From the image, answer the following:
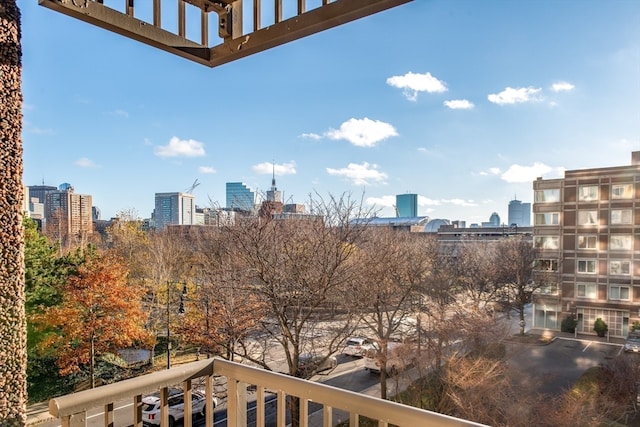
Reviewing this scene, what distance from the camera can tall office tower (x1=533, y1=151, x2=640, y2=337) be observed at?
4395 mm

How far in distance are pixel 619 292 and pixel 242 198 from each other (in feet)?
15.5

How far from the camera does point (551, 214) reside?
205 inches

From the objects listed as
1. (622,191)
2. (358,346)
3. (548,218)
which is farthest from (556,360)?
(358,346)

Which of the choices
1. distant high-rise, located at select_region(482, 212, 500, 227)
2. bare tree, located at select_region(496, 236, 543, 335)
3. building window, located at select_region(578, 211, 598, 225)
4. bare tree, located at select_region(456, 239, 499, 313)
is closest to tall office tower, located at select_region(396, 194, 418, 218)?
bare tree, located at select_region(456, 239, 499, 313)

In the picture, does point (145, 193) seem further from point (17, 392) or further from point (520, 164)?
point (520, 164)

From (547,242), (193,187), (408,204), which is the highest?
(193,187)

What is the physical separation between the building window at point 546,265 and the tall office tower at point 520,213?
53 centimetres

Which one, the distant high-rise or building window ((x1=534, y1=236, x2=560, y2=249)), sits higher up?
the distant high-rise

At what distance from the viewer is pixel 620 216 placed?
449 cm

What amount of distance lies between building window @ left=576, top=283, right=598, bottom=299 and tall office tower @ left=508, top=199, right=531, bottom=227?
40.3 inches

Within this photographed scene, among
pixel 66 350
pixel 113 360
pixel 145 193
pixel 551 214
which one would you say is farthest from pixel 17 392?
pixel 551 214

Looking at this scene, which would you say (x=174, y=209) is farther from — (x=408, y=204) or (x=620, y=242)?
(x=620, y=242)

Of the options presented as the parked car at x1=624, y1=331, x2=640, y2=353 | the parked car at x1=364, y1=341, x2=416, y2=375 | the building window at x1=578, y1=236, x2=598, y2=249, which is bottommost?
the parked car at x1=364, y1=341, x2=416, y2=375

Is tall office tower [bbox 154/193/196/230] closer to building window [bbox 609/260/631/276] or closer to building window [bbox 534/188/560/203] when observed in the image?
building window [bbox 534/188/560/203]
